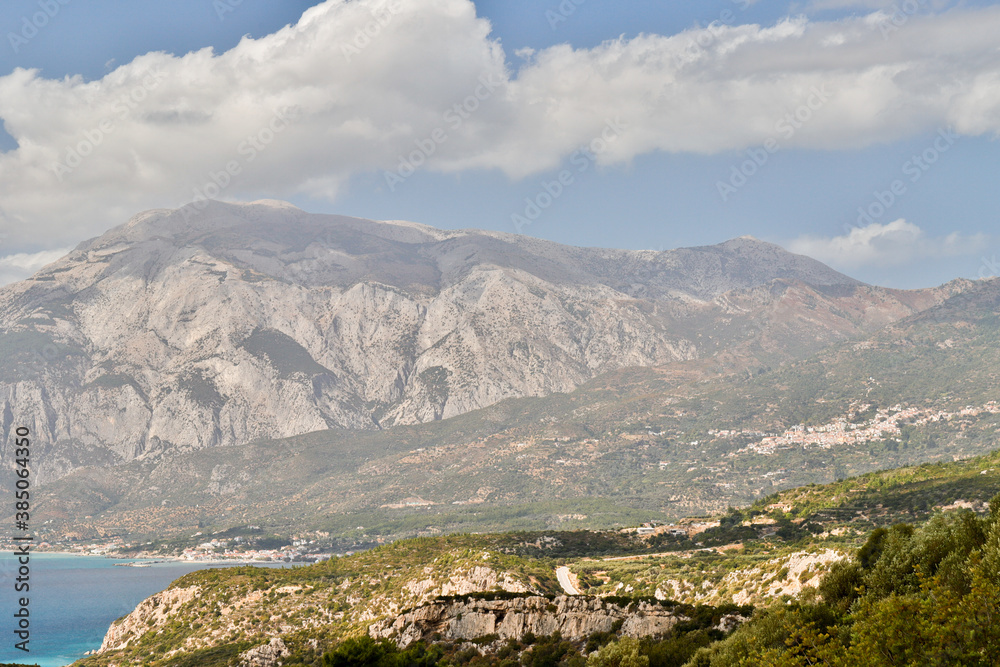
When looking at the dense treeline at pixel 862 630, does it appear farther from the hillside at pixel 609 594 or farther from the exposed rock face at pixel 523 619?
the exposed rock face at pixel 523 619

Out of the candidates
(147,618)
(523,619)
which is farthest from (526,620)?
(147,618)

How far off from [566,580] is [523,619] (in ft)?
122

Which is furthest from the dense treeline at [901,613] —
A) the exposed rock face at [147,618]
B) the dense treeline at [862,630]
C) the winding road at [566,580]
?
the exposed rock face at [147,618]

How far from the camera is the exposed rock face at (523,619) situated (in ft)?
164

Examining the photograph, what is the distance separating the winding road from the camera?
84125mm

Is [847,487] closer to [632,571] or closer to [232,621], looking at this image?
[632,571]

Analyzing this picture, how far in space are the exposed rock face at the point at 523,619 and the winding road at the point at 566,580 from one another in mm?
27379

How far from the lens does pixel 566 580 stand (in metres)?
90.9

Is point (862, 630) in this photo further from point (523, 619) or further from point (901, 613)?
point (523, 619)

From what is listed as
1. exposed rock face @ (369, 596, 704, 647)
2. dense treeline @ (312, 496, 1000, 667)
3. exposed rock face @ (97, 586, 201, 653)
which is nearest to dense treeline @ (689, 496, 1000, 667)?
dense treeline @ (312, 496, 1000, 667)

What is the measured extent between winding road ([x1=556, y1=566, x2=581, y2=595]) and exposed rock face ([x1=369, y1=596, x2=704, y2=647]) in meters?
27.4

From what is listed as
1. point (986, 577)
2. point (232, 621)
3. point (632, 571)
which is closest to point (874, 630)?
point (986, 577)

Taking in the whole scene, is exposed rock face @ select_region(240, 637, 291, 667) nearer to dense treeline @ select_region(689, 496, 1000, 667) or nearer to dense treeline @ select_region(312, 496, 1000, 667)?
dense treeline @ select_region(312, 496, 1000, 667)

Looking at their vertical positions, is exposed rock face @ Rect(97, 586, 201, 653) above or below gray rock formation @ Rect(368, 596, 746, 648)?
below
